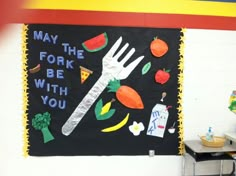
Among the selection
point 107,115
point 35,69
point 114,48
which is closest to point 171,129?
point 107,115

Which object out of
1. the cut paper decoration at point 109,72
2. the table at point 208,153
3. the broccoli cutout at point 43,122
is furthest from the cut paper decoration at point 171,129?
the broccoli cutout at point 43,122

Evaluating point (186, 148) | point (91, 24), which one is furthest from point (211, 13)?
point (186, 148)

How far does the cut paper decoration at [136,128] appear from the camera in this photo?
120 inches

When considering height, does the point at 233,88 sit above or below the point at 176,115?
above

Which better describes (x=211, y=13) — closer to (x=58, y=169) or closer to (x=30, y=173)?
(x=58, y=169)

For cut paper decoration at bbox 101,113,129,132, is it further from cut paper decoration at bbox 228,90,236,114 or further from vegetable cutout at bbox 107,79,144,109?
cut paper decoration at bbox 228,90,236,114

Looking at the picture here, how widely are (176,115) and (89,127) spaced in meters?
1.01

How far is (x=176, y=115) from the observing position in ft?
10.1

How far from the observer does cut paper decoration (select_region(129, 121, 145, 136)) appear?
10.0 feet

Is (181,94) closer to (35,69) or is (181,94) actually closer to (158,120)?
(158,120)

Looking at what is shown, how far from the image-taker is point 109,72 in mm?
2994

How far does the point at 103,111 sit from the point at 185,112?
95cm

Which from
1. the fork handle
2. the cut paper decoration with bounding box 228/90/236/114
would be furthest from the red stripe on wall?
the cut paper decoration with bounding box 228/90/236/114

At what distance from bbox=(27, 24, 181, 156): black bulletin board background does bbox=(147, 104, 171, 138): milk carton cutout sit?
48mm
